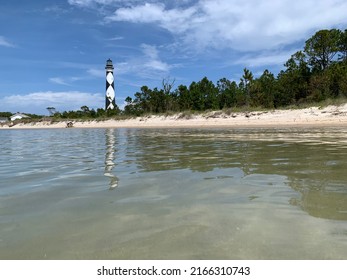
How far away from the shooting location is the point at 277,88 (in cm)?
3944

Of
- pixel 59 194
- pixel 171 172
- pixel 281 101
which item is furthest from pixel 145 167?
pixel 281 101

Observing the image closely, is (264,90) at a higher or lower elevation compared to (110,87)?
lower

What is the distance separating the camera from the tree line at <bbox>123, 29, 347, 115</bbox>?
33.4 meters

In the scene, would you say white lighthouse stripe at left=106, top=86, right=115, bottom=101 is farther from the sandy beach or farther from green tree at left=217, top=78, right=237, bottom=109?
green tree at left=217, top=78, right=237, bottom=109

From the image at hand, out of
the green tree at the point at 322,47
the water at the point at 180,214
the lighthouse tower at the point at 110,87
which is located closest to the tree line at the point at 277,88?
the green tree at the point at 322,47

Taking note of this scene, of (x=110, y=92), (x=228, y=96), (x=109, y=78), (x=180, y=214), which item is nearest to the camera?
(x=180, y=214)

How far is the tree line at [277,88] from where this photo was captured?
33.4m

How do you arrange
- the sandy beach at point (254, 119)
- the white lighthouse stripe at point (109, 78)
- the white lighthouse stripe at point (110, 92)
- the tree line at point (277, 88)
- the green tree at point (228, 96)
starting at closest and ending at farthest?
1. the sandy beach at point (254, 119)
2. the tree line at point (277, 88)
3. the green tree at point (228, 96)
4. the white lighthouse stripe at point (110, 92)
5. the white lighthouse stripe at point (109, 78)

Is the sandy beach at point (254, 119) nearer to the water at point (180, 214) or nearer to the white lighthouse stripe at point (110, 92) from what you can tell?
the white lighthouse stripe at point (110, 92)

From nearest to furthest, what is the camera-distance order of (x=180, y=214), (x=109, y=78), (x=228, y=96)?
1. (x=180, y=214)
2. (x=228, y=96)
3. (x=109, y=78)

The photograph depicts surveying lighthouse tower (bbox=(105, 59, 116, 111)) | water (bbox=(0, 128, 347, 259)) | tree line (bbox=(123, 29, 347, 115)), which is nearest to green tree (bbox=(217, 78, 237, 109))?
tree line (bbox=(123, 29, 347, 115))

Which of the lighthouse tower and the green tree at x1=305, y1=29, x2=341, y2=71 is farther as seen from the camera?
the lighthouse tower

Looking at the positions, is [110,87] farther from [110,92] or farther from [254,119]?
[254,119]

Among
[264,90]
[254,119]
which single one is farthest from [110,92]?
[254,119]
